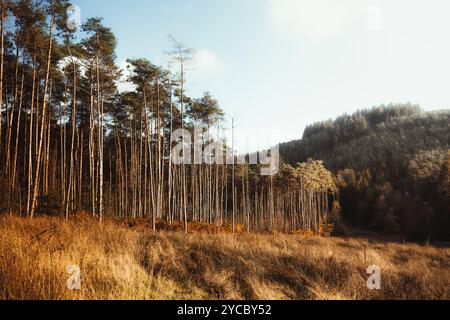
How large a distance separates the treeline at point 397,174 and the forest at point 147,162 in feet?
0.88

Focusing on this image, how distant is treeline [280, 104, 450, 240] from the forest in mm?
270

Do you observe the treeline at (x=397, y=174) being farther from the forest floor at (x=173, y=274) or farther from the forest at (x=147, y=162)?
the forest floor at (x=173, y=274)

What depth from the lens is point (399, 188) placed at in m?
59.1

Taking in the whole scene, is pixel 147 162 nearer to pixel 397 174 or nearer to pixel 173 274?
pixel 173 274

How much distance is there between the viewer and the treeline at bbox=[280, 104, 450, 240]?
4338 cm

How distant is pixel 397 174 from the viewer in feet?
210

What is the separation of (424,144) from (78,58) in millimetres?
91178

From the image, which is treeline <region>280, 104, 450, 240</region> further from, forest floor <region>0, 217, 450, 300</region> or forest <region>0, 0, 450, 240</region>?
forest floor <region>0, 217, 450, 300</region>

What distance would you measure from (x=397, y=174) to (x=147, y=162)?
58.8 metres

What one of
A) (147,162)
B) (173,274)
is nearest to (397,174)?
(147,162)

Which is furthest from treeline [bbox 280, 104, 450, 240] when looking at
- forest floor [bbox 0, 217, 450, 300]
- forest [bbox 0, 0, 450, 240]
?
forest floor [bbox 0, 217, 450, 300]

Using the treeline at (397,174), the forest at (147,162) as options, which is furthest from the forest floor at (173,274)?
the treeline at (397,174)

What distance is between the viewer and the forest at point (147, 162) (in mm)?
15008
